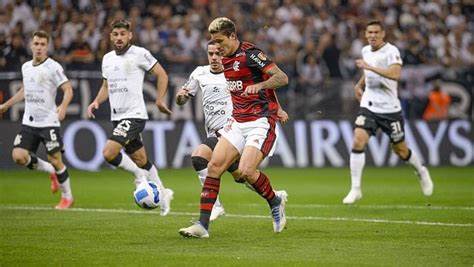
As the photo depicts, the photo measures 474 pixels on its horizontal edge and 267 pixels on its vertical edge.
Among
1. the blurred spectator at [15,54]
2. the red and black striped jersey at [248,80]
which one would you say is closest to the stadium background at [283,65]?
the blurred spectator at [15,54]

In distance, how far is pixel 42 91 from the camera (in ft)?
49.1

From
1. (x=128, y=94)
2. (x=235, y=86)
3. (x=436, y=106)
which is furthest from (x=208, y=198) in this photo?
(x=436, y=106)

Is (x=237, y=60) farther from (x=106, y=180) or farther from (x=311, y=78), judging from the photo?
(x=311, y=78)

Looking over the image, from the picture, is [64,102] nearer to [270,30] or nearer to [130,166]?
[130,166]

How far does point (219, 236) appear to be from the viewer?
1120cm

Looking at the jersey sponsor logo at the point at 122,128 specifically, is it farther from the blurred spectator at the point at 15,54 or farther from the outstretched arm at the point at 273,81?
the blurred spectator at the point at 15,54

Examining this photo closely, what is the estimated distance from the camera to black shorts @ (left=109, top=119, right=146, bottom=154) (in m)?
14.0

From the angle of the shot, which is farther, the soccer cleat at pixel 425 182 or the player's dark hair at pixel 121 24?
the soccer cleat at pixel 425 182

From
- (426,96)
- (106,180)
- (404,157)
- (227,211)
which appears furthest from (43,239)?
(426,96)

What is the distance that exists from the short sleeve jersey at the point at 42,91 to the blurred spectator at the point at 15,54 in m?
7.32

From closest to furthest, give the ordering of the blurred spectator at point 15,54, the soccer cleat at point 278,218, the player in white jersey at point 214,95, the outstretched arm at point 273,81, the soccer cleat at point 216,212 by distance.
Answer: the outstretched arm at point 273,81, the soccer cleat at point 278,218, the soccer cleat at point 216,212, the player in white jersey at point 214,95, the blurred spectator at point 15,54

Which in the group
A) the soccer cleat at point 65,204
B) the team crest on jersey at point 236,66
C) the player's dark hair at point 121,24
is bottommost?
the soccer cleat at point 65,204

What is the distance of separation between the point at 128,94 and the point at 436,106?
42.6 feet

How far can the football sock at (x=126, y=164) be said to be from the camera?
46.8 ft
